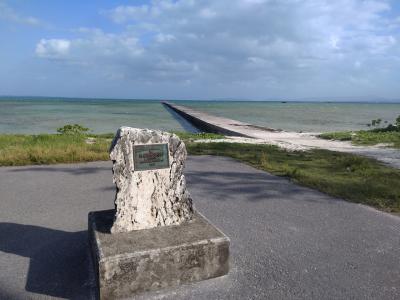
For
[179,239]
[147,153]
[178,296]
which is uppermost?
[147,153]

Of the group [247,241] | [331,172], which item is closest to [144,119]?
[331,172]

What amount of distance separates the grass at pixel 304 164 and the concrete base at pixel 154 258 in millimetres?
3149

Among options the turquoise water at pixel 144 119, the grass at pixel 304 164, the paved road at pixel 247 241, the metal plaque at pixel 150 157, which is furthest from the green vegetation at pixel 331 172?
the turquoise water at pixel 144 119

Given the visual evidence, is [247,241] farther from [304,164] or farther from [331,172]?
[304,164]

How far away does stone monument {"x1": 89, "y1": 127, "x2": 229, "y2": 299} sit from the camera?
3002mm

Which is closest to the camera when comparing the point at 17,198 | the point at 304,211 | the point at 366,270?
the point at 366,270

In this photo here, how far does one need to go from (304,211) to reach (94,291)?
10.2 feet

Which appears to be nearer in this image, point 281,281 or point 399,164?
point 281,281

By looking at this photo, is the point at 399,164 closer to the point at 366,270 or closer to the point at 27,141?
the point at 366,270

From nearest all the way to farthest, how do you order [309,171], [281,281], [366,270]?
[281,281] → [366,270] → [309,171]

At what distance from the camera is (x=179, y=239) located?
3.32m

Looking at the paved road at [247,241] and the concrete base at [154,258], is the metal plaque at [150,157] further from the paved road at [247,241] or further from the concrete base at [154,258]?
the paved road at [247,241]

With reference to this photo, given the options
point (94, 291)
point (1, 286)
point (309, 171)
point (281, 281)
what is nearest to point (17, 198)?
point (1, 286)

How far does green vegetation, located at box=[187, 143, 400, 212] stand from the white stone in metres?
3.22
